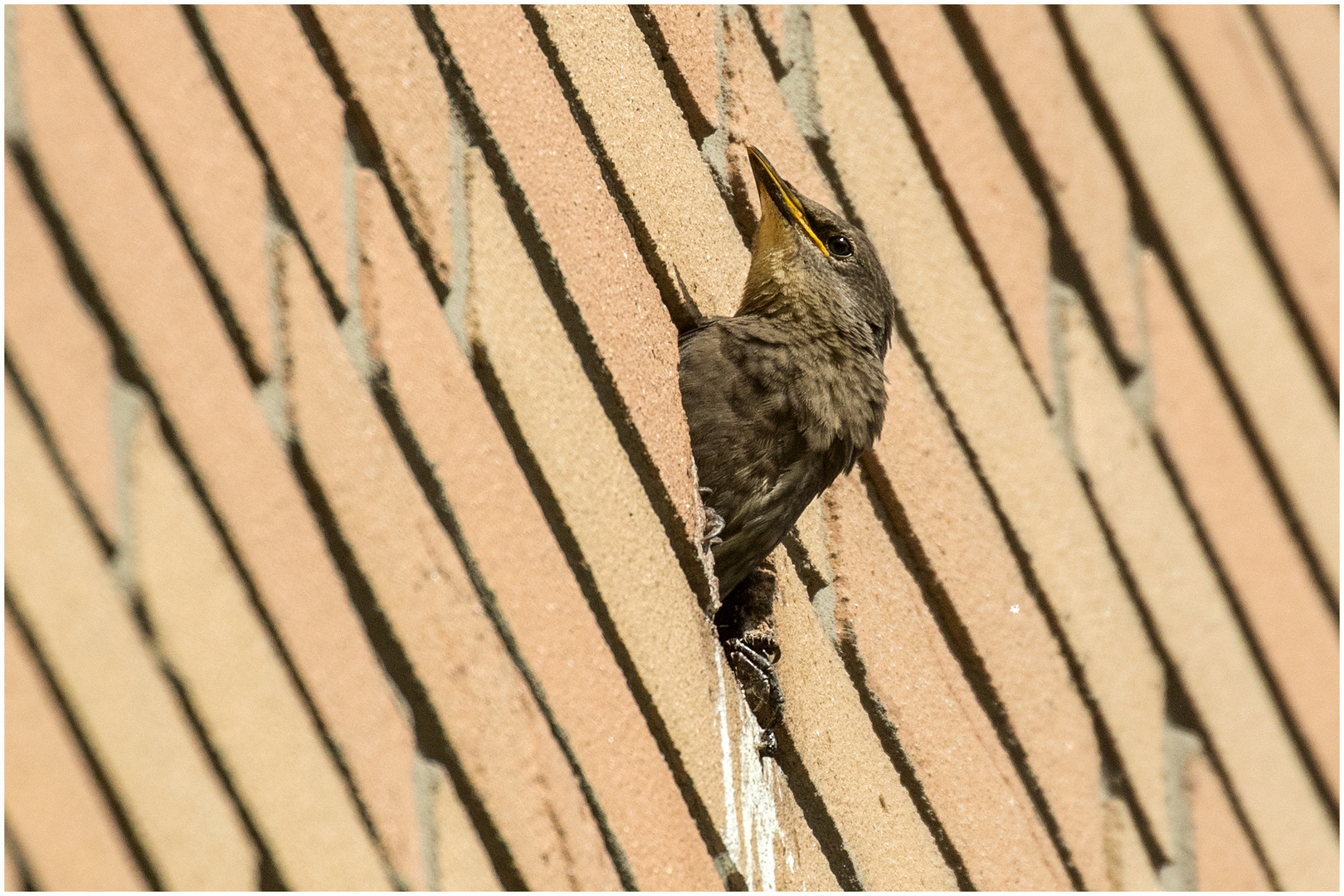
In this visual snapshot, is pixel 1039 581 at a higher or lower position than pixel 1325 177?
lower

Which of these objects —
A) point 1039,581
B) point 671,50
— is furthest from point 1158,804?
point 671,50

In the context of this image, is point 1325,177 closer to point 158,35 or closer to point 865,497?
point 865,497

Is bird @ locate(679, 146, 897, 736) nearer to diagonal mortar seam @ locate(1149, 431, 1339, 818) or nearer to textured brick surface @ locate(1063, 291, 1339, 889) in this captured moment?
textured brick surface @ locate(1063, 291, 1339, 889)

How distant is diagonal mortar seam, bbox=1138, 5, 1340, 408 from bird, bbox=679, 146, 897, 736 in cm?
51

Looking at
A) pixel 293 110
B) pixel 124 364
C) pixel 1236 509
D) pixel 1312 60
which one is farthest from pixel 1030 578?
pixel 124 364

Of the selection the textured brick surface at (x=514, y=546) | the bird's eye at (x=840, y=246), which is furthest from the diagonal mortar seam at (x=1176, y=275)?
the textured brick surface at (x=514, y=546)

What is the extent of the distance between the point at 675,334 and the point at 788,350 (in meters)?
0.34

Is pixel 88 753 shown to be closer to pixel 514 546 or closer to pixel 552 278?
pixel 514 546

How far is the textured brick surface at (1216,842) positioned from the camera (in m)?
2.11

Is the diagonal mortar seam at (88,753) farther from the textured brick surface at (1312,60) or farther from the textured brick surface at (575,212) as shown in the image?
the textured brick surface at (1312,60)

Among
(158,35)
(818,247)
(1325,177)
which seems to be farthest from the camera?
(1325,177)

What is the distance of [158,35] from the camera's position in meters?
1.19

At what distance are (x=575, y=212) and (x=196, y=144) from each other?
0.43 metres

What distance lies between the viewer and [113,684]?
106 centimetres
